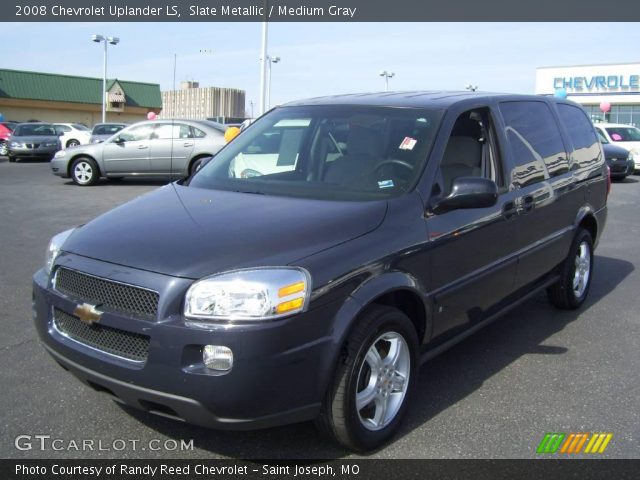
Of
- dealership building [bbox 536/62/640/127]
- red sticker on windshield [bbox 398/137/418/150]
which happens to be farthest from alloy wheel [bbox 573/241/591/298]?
dealership building [bbox 536/62/640/127]

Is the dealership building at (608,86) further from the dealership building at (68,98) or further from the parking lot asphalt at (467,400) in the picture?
the parking lot asphalt at (467,400)

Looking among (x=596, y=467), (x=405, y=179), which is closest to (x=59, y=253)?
(x=405, y=179)

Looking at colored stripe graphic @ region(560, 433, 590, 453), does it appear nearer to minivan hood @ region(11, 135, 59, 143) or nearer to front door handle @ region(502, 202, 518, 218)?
front door handle @ region(502, 202, 518, 218)

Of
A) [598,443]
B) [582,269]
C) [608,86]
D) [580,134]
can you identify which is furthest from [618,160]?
[608,86]

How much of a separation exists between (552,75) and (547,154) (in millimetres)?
52917

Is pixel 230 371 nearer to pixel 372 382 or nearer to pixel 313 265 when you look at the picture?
pixel 313 265

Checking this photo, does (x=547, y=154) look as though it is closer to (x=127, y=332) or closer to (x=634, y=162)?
(x=127, y=332)

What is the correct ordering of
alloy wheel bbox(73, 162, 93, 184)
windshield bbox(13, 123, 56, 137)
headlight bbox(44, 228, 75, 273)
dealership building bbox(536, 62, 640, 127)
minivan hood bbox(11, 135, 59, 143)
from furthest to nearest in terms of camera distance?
dealership building bbox(536, 62, 640, 127)
windshield bbox(13, 123, 56, 137)
minivan hood bbox(11, 135, 59, 143)
alloy wheel bbox(73, 162, 93, 184)
headlight bbox(44, 228, 75, 273)

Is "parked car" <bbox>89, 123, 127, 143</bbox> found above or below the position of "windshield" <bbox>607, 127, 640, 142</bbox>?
below

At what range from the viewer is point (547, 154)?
493cm

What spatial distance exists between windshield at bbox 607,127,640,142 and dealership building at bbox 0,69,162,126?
149ft

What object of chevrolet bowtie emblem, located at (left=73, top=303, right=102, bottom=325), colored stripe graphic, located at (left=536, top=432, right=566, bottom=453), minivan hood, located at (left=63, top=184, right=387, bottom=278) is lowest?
colored stripe graphic, located at (left=536, top=432, right=566, bottom=453)

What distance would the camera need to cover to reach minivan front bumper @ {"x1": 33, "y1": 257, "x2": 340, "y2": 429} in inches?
104

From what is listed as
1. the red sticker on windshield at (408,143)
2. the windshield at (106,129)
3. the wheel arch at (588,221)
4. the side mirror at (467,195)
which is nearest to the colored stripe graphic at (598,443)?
the side mirror at (467,195)
